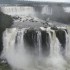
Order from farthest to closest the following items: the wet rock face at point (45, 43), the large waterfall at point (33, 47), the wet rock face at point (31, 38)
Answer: the wet rock face at point (45, 43) < the wet rock face at point (31, 38) < the large waterfall at point (33, 47)

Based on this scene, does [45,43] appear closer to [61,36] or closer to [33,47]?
[33,47]


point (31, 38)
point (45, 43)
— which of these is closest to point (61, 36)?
point (45, 43)

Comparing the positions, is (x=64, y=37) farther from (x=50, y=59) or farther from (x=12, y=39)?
(x=12, y=39)

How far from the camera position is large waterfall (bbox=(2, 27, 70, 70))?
1680cm

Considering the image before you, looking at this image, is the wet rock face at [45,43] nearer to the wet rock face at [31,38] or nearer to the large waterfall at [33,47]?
the large waterfall at [33,47]

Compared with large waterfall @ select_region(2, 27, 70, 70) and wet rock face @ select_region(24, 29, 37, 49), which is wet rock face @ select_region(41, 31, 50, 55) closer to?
large waterfall @ select_region(2, 27, 70, 70)

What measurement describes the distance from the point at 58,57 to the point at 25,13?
40.6 feet

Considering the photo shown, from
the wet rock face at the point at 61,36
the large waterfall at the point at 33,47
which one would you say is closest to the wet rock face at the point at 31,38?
the large waterfall at the point at 33,47

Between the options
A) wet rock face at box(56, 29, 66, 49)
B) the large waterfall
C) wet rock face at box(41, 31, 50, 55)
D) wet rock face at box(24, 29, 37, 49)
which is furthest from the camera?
wet rock face at box(56, 29, 66, 49)

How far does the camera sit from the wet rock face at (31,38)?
674 inches

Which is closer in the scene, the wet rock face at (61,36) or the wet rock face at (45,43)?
the wet rock face at (45,43)

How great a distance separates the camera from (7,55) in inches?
678

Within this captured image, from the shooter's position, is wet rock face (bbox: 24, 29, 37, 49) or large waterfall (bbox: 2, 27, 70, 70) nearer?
large waterfall (bbox: 2, 27, 70, 70)

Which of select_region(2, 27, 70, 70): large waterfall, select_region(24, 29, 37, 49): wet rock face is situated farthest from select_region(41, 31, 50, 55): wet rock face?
select_region(24, 29, 37, 49): wet rock face
